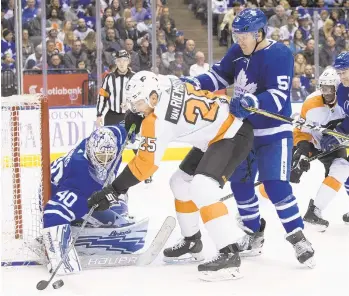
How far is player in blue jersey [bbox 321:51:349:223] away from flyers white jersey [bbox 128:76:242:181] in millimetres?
952

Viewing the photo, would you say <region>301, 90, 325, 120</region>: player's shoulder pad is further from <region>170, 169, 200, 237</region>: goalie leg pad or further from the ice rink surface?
<region>170, 169, 200, 237</region>: goalie leg pad

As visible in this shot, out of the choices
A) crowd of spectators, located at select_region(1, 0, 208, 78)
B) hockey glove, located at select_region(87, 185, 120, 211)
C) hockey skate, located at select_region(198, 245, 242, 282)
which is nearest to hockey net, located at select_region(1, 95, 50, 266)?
hockey glove, located at select_region(87, 185, 120, 211)

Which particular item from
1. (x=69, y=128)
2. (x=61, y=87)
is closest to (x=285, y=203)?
(x=69, y=128)

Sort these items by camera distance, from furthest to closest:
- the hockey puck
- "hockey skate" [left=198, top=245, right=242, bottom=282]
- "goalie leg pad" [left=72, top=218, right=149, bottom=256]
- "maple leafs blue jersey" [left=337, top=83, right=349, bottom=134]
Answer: "maple leafs blue jersey" [left=337, top=83, right=349, bottom=134] → "goalie leg pad" [left=72, top=218, right=149, bottom=256] → "hockey skate" [left=198, top=245, right=242, bottom=282] → the hockey puck

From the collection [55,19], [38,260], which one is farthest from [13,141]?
[55,19]

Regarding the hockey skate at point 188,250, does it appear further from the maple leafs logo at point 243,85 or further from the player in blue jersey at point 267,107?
the maple leafs logo at point 243,85

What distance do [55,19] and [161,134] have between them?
421cm

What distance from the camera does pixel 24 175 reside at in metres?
3.70

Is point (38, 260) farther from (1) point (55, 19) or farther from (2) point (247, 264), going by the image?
(1) point (55, 19)

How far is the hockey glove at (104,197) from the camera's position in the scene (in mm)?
3080

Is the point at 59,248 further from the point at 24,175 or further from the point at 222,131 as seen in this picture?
the point at 222,131

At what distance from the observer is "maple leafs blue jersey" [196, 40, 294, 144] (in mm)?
3359

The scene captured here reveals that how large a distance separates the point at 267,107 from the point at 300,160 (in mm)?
1070

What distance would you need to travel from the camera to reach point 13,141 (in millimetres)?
3594
